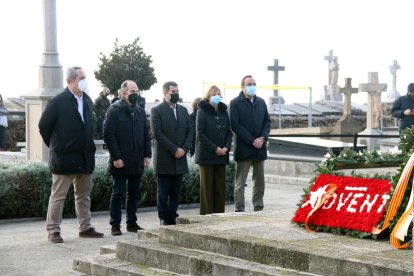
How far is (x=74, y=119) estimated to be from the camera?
9203 mm

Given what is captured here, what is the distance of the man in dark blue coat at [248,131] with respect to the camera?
1073 centimetres

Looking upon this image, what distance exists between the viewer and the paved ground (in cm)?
792

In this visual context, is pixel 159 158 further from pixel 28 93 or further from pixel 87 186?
pixel 28 93

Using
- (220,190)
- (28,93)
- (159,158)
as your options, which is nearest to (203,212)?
(220,190)

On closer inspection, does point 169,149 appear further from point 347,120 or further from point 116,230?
point 347,120

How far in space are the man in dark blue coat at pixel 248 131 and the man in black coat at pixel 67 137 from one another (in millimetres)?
2150

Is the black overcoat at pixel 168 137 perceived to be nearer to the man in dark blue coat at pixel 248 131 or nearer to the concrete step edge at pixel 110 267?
the man in dark blue coat at pixel 248 131

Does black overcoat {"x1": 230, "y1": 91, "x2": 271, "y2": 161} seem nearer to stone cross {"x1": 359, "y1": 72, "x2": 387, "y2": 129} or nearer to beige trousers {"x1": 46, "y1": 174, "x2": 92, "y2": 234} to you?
beige trousers {"x1": 46, "y1": 174, "x2": 92, "y2": 234}

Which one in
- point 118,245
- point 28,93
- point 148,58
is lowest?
point 118,245

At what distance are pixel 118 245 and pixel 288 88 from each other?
2210 cm

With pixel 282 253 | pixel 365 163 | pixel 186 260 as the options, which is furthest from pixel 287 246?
pixel 365 163

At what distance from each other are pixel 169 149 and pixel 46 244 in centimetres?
172

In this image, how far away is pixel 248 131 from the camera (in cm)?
1079

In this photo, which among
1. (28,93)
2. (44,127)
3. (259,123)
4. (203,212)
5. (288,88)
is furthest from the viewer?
(288,88)
